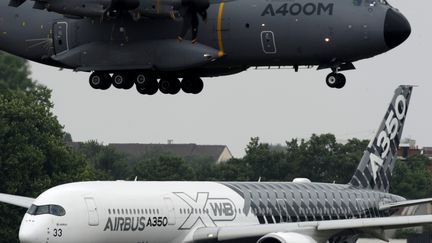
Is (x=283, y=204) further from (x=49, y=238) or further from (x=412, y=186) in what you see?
(x=412, y=186)

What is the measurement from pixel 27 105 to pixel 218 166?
23.7 m

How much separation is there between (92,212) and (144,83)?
5.74 meters

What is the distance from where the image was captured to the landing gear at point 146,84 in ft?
226

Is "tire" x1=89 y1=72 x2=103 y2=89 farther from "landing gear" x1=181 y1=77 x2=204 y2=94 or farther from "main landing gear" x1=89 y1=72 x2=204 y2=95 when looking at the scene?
"landing gear" x1=181 y1=77 x2=204 y2=94

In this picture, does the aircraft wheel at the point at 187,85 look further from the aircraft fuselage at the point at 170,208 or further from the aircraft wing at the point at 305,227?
the aircraft wing at the point at 305,227

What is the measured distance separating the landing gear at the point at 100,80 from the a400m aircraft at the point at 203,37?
0.12 feet

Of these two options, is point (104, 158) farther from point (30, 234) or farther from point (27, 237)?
point (27, 237)

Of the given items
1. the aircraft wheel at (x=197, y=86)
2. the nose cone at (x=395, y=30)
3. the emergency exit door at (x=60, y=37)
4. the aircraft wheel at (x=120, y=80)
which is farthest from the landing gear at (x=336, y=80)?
the emergency exit door at (x=60, y=37)

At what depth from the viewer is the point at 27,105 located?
4815 inches

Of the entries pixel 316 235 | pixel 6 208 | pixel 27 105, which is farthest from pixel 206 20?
pixel 27 105

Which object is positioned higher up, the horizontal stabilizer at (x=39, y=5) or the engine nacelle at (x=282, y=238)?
the horizontal stabilizer at (x=39, y=5)

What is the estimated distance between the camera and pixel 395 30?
6681cm

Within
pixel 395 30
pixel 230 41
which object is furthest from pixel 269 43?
pixel 395 30

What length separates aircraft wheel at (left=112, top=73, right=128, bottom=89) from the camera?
69125 mm
